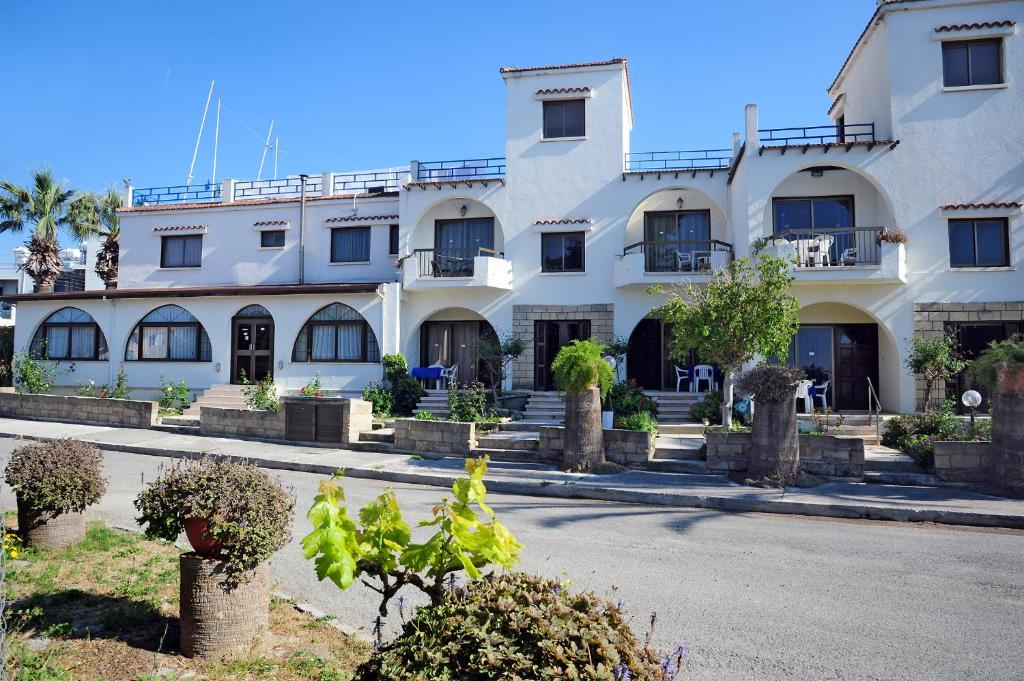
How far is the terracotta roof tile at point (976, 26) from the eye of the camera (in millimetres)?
16656

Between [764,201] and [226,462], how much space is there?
16465 millimetres

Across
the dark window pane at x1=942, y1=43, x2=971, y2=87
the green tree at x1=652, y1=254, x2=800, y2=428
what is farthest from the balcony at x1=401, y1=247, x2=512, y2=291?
the dark window pane at x1=942, y1=43, x2=971, y2=87

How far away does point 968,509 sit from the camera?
30.2ft

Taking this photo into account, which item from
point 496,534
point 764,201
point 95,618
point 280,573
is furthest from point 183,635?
point 764,201

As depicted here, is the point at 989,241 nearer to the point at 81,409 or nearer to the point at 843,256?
the point at 843,256

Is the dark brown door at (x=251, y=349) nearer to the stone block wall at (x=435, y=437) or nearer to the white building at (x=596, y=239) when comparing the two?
the white building at (x=596, y=239)

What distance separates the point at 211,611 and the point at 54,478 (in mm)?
3285

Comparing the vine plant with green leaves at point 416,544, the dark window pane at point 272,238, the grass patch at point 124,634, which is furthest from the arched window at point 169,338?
the vine plant with green leaves at point 416,544

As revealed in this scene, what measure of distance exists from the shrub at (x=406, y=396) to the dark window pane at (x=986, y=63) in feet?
59.0

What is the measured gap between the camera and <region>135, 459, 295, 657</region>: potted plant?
4.11 metres

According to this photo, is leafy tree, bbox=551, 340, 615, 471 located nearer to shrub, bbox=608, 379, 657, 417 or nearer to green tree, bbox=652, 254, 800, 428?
green tree, bbox=652, 254, 800, 428

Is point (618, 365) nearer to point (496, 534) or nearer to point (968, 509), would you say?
point (968, 509)

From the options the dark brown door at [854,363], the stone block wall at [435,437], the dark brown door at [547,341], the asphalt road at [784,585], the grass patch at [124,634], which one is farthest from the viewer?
the dark brown door at [547,341]

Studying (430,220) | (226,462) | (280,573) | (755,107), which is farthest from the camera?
(430,220)
